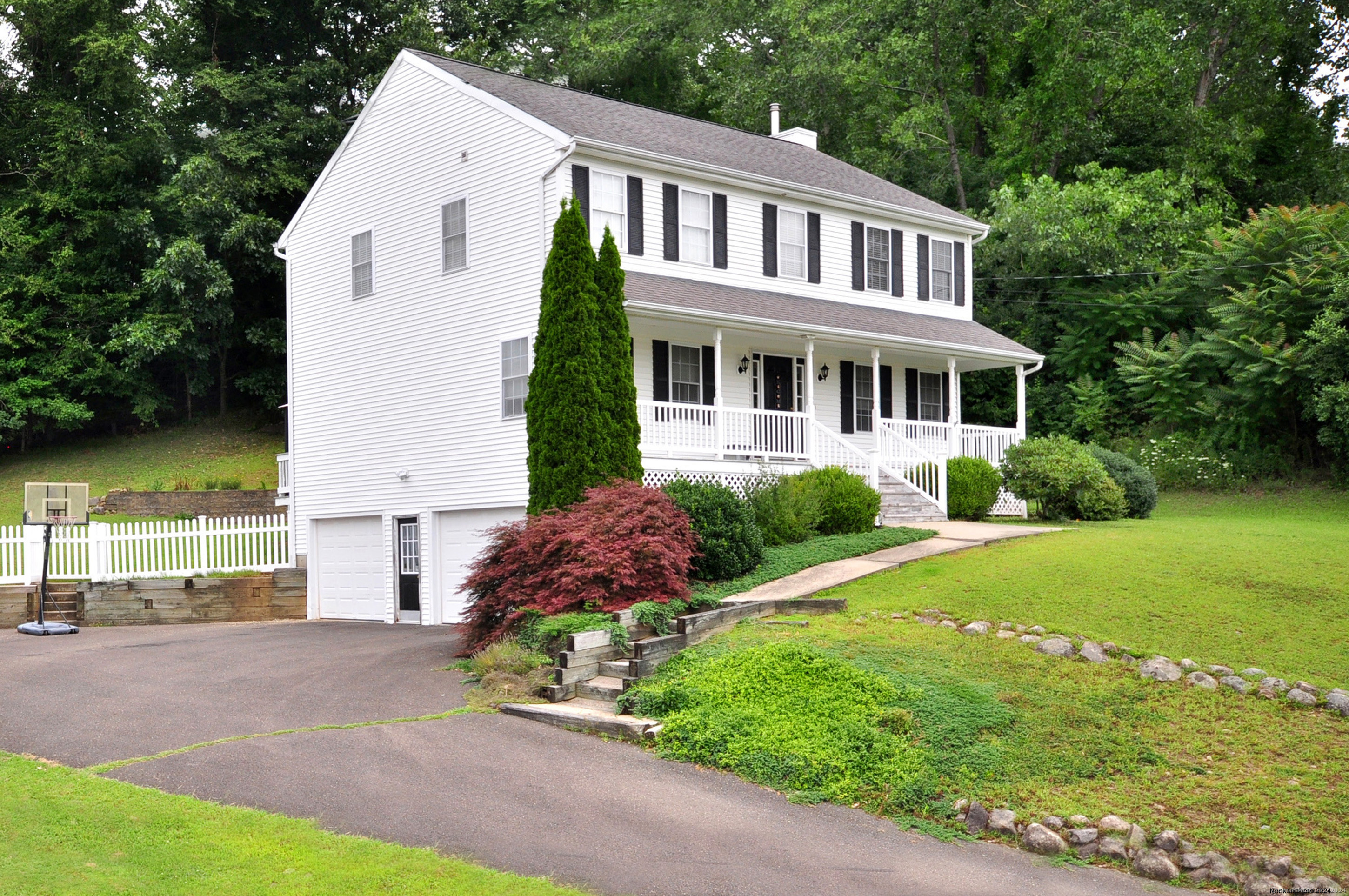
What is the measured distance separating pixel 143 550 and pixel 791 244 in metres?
12.9

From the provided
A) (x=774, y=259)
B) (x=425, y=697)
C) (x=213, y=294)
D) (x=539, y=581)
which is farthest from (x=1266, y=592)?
(x=213, y=294)

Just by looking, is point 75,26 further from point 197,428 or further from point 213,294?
point 197,428

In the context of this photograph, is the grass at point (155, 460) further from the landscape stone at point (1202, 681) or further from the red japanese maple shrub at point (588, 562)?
the landscape stone at point (1202, 681)

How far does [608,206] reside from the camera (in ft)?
66.2

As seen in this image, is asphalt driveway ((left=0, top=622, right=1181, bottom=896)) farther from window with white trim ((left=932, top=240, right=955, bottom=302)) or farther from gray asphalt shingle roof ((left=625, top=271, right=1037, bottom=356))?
window with white trim ((left=932, top=240, right=955, bottom=302))

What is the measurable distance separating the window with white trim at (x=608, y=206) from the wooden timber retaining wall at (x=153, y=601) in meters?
8.64

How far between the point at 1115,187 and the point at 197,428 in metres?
27.4

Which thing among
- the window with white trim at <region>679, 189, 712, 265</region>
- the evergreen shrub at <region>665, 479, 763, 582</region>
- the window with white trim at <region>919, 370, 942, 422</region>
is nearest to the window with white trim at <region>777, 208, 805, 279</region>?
the window with white trim at <region>679, 189, 712, 265</region>

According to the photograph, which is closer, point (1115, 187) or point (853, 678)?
point (853, 678)

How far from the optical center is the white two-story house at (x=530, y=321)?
64.5 feet

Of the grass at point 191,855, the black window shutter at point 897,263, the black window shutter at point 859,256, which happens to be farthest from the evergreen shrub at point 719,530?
the black window shutter at point 897,263

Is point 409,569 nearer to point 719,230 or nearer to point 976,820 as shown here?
point 719,230

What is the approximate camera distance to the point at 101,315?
35062 mm

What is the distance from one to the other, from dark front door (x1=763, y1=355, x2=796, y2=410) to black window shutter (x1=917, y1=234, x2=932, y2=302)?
4.08 metres
